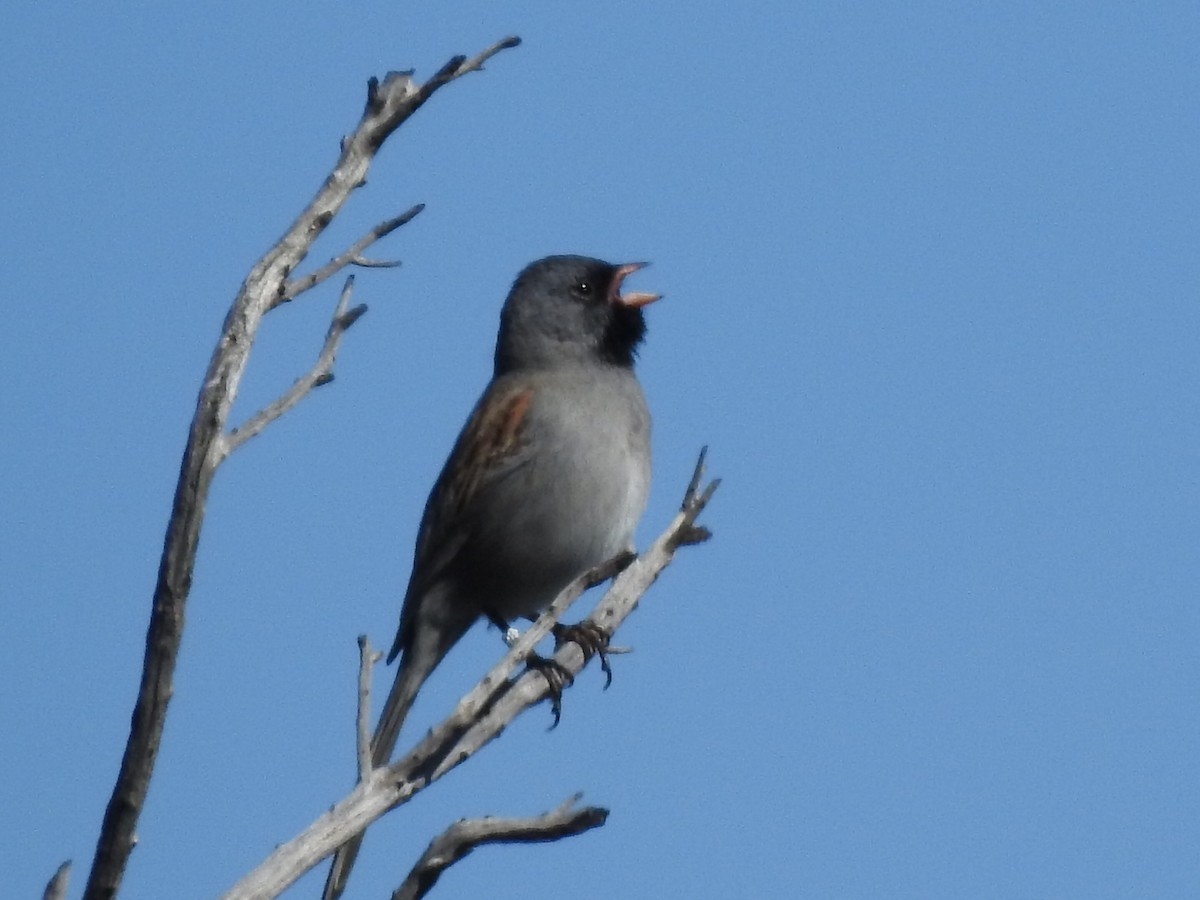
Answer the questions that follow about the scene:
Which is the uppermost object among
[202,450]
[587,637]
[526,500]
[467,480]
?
[467,480]

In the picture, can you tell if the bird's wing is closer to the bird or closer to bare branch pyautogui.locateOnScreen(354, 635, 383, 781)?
the bird

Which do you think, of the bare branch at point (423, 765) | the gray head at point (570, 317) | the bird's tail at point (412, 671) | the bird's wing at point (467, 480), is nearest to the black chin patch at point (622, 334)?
the gray head at point (570, 317)

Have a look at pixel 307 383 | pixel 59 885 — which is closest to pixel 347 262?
pixel 307 383

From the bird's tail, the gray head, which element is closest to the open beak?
the gray head

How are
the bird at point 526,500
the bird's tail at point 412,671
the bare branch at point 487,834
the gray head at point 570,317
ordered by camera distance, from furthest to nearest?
the gray head at point 570,317 → the bird at point 526,500 → the bird's tail at point 412,671 → the bare branch at point 487,834

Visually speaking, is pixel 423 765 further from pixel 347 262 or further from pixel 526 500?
pixel 526 500

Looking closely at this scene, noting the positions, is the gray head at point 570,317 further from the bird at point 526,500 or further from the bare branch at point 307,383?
the bare branch at point 307,383
